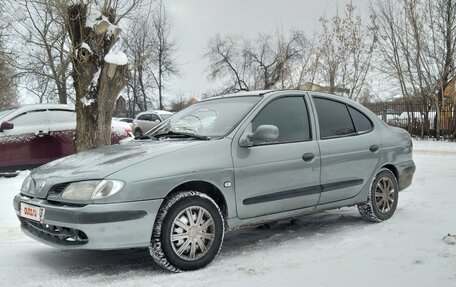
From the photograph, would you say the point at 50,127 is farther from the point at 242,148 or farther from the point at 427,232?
the point at 427,232

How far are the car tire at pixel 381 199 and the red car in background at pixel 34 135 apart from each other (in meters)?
6.95

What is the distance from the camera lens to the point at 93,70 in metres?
8.82

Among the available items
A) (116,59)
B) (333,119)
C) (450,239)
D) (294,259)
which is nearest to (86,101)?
(116,59)

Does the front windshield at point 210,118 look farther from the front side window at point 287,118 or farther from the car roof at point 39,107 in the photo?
the car roof at point 39,107

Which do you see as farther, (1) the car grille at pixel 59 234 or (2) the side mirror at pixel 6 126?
(2) the side mirror at pixel 6 126

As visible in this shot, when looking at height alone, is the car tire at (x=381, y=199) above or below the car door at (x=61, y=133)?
below

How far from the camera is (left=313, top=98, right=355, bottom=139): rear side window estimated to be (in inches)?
219

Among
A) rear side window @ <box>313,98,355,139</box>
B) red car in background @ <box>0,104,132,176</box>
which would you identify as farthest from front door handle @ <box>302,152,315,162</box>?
red car in background @ <box>0,104,132,176</box>

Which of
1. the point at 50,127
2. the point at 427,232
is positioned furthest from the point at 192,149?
the point at 50,127

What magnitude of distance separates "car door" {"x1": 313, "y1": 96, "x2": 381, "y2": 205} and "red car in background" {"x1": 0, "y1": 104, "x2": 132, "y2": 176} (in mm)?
6738

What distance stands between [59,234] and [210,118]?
1.87 metres

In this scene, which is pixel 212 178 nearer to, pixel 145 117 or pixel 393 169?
pixel 393 169

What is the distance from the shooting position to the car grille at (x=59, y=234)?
402 centimetres

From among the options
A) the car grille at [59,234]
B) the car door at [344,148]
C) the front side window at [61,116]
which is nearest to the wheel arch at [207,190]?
the car grille at [59,234]
